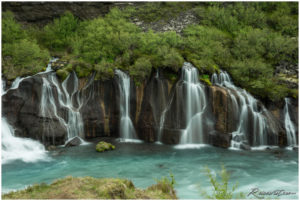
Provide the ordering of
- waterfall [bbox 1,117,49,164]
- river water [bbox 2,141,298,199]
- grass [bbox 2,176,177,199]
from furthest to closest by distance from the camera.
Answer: waterfall [bbox 1,117,49,164] < river water [bbox 2,141,298,199] < grass [bbox 2,176,177,199]

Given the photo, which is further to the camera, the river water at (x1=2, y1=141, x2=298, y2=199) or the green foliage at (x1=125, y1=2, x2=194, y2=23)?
the green foliage at (x1=125, y1=2, x2=194, y2=23)

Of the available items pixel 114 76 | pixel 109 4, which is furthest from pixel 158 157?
pixel 109 4

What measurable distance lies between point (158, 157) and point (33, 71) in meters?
12.4

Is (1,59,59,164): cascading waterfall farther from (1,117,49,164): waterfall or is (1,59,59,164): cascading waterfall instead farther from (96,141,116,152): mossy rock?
(96,141,116,152): mossy rock

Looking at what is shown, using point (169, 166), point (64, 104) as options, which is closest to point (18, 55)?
point (64, 104)

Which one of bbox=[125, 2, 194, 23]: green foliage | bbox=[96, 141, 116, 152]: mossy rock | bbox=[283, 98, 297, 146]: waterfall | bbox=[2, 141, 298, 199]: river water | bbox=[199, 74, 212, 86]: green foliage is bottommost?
bbox=[2, 141, 298, 199]: river water

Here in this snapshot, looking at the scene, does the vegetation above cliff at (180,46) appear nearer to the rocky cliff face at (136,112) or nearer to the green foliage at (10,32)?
the green foliage at (10,32)

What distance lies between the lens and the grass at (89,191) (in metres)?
7.40

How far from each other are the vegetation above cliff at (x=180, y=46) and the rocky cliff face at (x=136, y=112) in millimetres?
1310

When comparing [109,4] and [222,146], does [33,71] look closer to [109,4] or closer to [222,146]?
[222,146]

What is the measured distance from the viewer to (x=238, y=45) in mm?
26047

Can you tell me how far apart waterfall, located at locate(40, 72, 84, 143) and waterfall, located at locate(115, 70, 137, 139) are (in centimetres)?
329

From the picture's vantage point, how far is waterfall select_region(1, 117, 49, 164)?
1655 centimetres

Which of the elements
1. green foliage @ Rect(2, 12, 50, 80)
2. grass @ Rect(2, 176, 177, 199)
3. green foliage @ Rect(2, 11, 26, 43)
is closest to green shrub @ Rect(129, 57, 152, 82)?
green foliage @ Rect(2, 12, 50, 80)
